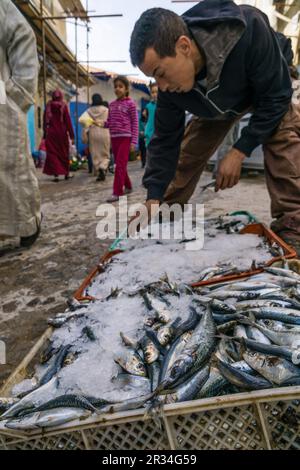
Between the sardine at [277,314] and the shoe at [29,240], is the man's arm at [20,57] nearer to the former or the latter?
the shoe at [29,240]

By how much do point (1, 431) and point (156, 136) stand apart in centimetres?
287

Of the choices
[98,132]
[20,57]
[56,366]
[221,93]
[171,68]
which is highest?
[20,57]

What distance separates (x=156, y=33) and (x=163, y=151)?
4.48ft

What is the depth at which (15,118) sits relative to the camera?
3.79m

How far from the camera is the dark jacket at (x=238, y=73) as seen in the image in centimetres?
250

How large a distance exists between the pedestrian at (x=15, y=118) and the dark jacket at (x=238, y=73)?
1.51 metres

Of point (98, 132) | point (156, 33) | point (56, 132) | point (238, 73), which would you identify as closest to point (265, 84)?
point (238, 73)

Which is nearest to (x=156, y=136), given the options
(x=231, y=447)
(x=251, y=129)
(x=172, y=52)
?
(x=251, y=129)

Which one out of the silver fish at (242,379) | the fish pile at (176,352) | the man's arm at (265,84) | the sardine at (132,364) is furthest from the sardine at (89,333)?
the man's arm at (265,84)

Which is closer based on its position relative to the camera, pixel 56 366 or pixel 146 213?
pixel 56 366

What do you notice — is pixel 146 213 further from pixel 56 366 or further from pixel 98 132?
pixel 98 132

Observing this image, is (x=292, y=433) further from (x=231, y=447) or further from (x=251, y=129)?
(x=251, y=129)

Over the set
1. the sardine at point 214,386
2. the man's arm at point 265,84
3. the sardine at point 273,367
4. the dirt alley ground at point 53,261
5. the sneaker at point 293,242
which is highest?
the man's arm at point 265,84
